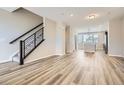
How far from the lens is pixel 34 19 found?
23.9ft

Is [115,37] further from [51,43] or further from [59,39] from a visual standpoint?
[51,43]

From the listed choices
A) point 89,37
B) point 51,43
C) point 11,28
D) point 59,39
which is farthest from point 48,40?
point 89,37

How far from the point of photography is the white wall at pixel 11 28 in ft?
17.1

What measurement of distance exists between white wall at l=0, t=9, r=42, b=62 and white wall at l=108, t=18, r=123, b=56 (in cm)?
547

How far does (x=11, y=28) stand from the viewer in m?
5.70

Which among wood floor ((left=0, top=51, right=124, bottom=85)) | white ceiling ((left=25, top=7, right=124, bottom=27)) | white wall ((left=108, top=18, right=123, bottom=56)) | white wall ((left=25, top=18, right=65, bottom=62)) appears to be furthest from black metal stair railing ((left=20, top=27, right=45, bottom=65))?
white wall ((left=108, top=18, right=123, bottom=56))

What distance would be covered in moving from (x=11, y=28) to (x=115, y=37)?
6.50 m

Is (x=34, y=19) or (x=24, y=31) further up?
(x=34, y=19)

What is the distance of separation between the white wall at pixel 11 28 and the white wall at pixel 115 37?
547cm

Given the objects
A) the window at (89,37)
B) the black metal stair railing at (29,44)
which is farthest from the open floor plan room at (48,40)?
the window at (89,37)

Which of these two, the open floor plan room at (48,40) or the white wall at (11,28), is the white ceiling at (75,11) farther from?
the white wall at (11,28)

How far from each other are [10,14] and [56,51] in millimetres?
3908
